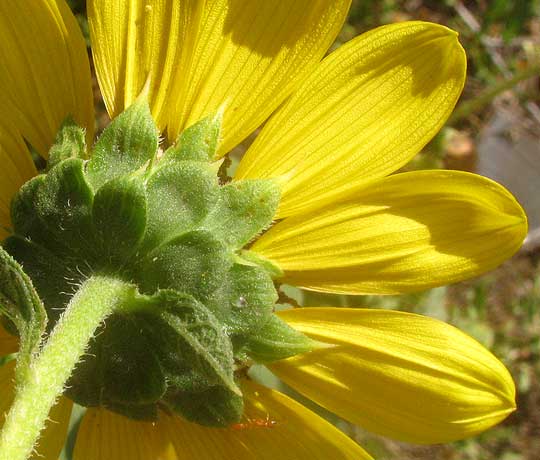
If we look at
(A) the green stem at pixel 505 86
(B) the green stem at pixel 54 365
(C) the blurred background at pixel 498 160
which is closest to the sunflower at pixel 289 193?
(B) the green stem at pixel 54 365

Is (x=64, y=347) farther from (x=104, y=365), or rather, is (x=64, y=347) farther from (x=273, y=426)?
(x=273, y=426)

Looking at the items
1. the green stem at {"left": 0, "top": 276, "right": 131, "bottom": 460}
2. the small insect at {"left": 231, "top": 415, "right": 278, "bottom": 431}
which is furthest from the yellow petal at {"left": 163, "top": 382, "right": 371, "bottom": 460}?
the green stem at {"left": 0, "top": 276, "right": 131, "bottom": 460}

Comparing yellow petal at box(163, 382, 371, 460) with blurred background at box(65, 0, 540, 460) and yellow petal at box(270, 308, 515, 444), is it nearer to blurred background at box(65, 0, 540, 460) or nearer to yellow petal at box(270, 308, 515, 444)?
yellow petal at box(270, 308, 515, 444)

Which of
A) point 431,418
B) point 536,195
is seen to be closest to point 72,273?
point 431,418

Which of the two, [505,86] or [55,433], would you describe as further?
[505,86]

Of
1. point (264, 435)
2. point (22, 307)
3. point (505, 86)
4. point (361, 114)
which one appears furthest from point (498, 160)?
point (22, 307)

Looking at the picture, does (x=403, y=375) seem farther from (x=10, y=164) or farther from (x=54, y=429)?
(x=10, y=164)

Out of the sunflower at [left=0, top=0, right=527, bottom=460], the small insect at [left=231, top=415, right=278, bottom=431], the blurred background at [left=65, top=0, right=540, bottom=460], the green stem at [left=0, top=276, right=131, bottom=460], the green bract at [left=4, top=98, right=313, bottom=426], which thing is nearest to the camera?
the green stem at [left=0, top=276, right=131, bottom=460]

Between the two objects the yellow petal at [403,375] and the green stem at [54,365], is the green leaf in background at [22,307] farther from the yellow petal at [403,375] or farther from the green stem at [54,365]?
the yellow petal at [403,375]
